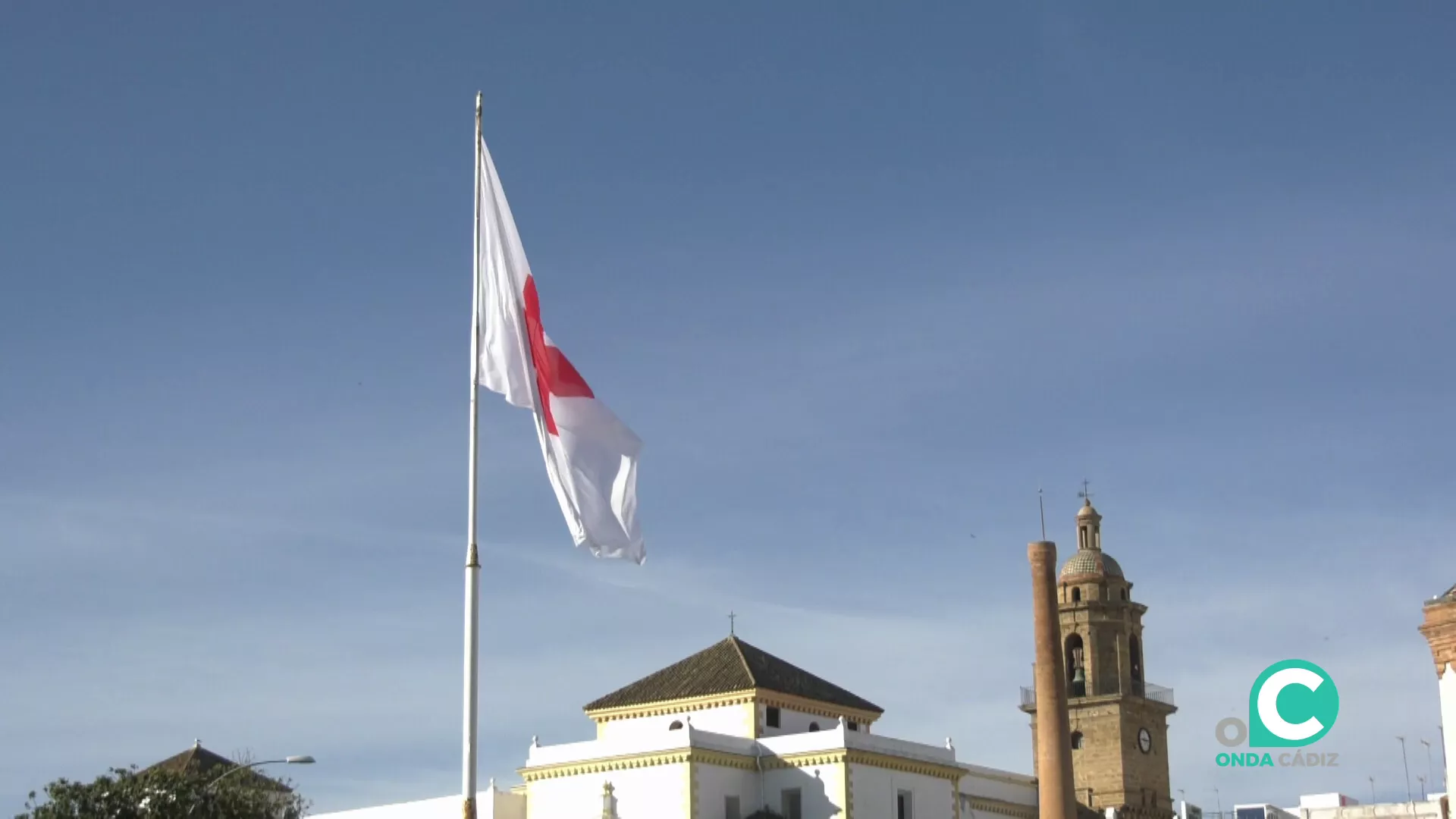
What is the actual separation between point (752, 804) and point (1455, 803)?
29.3 metres

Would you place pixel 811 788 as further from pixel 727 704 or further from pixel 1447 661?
pixel 1447 661

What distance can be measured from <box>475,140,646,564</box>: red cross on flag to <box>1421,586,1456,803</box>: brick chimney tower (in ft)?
56.2

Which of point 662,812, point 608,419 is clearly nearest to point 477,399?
point 608,419

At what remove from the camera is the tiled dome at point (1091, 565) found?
90.2 meters

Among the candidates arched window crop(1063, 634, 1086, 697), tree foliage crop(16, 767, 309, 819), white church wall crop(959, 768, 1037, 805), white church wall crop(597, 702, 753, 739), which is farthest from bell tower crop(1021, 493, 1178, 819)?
tree foliage crop(16, 767, 309, 819)

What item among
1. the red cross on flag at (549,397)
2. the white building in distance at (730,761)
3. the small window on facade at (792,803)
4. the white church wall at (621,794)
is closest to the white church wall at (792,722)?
the white building in distance at (730,761)

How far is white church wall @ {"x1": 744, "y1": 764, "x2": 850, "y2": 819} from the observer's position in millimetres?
60344

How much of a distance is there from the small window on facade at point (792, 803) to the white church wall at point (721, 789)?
870 millimetres

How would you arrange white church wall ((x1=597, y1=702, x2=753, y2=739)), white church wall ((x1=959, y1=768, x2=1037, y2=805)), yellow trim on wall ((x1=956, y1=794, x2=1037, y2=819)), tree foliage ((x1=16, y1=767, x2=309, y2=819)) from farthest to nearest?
white church wall ((x1=959, y1=768, x2=1037, y2=805)) < yellow trim on wall ((x1=956, y1=794, x2=1037, y2=819)) < white church wall ((x1=597, y1=702, x2=753, y2=739)) < tree foliage ((x1=16, y1=767, x2=309, y2=819))

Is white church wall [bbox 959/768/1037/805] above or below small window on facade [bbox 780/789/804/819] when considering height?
above

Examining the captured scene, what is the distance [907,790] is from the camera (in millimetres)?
63281

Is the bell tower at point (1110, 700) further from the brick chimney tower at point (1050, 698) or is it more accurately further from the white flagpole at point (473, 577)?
the white flagpole at point (473, 577)

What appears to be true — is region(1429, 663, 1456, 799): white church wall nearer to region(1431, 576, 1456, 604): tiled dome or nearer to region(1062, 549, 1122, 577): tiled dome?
region(1431, 576, 1456, 604): tiled dome

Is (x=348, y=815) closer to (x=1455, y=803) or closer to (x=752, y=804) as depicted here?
(x=752, y=804)
